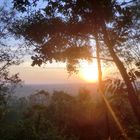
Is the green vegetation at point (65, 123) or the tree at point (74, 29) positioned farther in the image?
the green vegetation at point (65, 123)

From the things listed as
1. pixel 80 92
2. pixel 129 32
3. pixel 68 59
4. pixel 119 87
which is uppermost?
pixel 80 92

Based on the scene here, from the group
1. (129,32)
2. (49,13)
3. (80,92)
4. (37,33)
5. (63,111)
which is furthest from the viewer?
(80,92)

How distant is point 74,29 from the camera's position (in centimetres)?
1494

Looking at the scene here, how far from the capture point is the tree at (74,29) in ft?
42.3

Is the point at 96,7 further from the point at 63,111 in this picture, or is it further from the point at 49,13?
the point at 63,111

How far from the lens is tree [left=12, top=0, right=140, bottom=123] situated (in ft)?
42.3

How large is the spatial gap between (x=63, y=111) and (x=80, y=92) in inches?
551

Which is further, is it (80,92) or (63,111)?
(80,92)

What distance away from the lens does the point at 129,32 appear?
56.2 ft

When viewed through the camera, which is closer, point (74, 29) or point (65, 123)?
point (74, 29)

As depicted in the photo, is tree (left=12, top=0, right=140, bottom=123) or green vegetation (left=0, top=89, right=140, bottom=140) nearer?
tree (left=12, top=0, right=140, bottom=123)

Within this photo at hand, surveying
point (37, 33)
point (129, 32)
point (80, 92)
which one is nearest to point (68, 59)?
point (37, 33)

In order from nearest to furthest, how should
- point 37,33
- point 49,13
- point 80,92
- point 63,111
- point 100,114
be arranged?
point 49,13 < point 37,33 < point 100,114 < point 63,111 < point 80,92

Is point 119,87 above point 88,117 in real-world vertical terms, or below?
below
